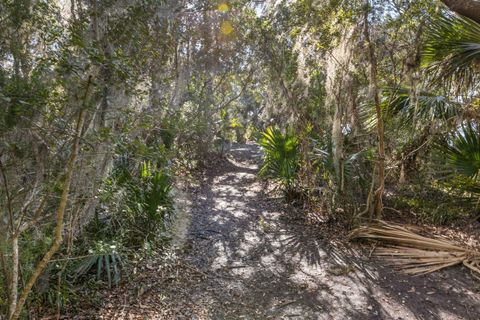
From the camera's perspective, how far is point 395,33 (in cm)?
440

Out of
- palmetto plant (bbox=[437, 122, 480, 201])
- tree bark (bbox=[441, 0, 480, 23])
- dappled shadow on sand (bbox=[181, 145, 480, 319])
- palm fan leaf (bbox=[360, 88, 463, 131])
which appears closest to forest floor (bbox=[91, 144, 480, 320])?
dappled shadow on sand (bbox=[181, 145, 480, 319])

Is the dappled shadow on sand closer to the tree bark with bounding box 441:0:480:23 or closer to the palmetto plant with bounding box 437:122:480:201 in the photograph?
Answer: the palmetto plant with bounding box 437:122:480:201

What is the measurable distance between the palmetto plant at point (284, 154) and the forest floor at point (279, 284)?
117 centimetres

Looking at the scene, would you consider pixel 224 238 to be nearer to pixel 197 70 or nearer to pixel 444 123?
pixel 444 123

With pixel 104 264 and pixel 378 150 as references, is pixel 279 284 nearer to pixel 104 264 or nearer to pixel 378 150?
→ pixel 104 264

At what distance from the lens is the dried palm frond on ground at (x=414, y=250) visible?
392 centimetres

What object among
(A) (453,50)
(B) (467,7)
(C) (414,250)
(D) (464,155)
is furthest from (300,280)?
(A) (453,50)

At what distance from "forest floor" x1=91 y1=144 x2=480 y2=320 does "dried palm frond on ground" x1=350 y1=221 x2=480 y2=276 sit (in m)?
0.13

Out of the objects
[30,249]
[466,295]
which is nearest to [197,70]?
[30,249]

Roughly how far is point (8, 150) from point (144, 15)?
1.71 metres

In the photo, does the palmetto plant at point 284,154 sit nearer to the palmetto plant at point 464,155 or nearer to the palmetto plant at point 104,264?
the palmetto plant at point 464,155

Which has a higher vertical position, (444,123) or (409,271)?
(444,123)

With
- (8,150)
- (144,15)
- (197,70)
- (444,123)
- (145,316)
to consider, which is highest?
(197,70)

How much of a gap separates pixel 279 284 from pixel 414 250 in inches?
71.8
